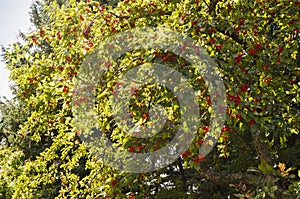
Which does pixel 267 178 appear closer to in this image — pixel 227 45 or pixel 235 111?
pixel 235 111

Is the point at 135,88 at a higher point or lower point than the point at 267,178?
higher

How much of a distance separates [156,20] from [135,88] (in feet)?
2.86

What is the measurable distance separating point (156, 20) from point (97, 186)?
199cm

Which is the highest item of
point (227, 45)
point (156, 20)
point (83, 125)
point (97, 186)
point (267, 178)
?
point (156, 20)

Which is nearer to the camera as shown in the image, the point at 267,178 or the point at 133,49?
the point at 267,178

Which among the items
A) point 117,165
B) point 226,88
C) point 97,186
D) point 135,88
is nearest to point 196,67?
point 226,88

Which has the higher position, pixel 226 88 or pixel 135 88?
pixel 135 88

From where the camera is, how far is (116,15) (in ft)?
12.8

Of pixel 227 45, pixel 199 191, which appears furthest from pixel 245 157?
pixel 227 45

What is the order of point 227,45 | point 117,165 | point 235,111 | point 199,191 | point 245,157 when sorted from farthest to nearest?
point 199,191 → point 245,157 → point 117,165 → point 227,45 → point 235,111

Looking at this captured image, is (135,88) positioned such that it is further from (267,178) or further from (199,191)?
(199,191)

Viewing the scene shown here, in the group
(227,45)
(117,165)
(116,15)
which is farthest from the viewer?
(117,165)

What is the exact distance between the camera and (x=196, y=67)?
125 inches

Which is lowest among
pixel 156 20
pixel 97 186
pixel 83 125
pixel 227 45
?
pixel 97 186
